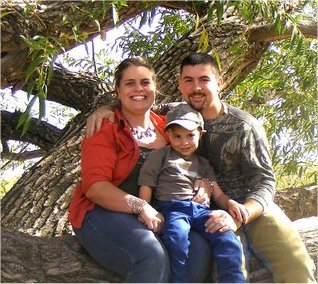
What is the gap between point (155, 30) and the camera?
454 centimetres

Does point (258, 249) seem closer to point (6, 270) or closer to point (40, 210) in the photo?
point (6, 270)

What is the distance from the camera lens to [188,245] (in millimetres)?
2188

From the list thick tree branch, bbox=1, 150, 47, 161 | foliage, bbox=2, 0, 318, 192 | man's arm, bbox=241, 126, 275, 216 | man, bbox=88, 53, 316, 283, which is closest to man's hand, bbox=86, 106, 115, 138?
man, bbox=88, 53, 316, 283

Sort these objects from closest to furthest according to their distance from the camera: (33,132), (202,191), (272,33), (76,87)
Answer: (202,191) < (272,33) < (76,87) < (33,132)

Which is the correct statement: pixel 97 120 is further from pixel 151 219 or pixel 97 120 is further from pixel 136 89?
pixel 151 219

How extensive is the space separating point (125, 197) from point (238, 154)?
0.49 m

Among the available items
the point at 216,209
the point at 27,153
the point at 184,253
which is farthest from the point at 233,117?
the point at 27,153

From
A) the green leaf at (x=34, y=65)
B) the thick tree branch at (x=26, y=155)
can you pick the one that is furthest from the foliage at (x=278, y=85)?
the green leaf at (x=34, y=65)

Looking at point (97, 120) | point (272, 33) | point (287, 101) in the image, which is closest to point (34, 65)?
point (97, 120)

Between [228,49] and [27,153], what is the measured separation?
6.65 feet

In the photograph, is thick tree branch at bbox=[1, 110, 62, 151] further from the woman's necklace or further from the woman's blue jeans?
the woman's blue jeans

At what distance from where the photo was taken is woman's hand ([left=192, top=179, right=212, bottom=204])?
2328 mm

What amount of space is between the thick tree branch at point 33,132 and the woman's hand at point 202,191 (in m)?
2.17

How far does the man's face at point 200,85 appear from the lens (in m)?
2.50
